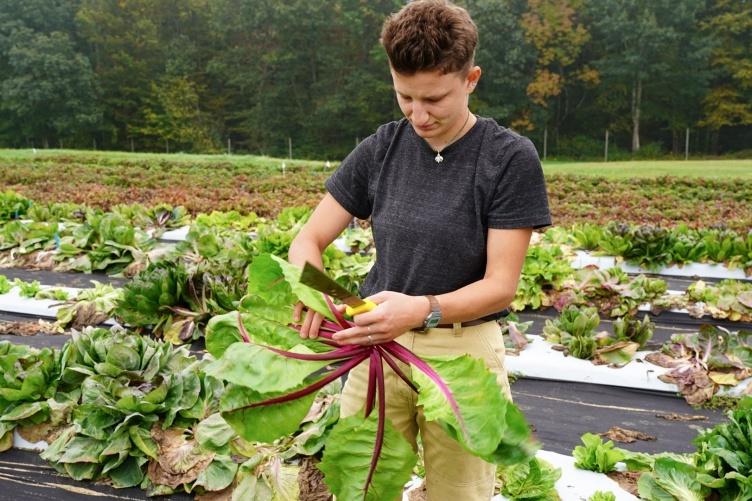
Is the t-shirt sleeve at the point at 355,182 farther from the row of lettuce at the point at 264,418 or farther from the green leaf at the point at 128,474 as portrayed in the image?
the green leaf at the point at 128,474

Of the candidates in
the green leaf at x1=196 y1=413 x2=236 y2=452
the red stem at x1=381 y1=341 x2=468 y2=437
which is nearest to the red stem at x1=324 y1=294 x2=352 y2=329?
the red stem at x1=381 y1=341 x2=468 y2=437

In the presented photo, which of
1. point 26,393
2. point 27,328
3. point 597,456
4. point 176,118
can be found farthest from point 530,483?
point 176,118

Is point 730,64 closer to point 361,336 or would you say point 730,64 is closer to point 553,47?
point 553,47

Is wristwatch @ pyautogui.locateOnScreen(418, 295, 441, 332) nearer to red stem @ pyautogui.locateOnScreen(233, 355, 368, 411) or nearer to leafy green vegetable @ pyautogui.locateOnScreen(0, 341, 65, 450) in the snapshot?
red stem @ pyautogui.locateOnScreen(233, 355, 368, 411)

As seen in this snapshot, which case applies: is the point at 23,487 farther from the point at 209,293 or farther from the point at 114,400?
the point at 209,293

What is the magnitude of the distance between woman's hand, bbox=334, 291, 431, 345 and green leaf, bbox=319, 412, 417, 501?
24cm

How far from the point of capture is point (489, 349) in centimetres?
184

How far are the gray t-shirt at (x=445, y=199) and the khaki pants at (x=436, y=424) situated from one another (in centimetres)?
14

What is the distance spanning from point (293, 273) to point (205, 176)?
14551 millimetres

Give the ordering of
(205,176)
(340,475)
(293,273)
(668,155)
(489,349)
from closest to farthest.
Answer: (293,273), (340,475), (489,349), (205,176), (668,155)

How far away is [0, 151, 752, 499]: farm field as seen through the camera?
2.51m

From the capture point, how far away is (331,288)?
57.1 inches

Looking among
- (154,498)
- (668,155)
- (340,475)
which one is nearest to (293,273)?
(340,475)

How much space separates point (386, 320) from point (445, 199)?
16.0 inches
